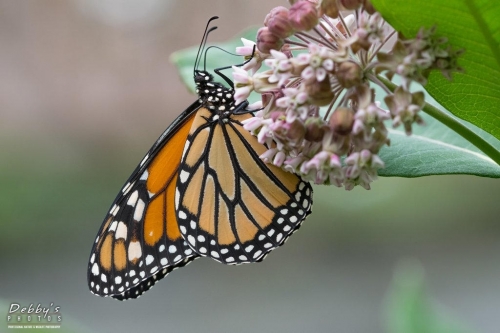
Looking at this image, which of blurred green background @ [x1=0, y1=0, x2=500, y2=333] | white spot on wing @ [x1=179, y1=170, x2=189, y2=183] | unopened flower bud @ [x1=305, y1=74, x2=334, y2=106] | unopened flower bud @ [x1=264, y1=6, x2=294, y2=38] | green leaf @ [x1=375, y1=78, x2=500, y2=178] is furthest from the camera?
blurred green background @ [x1=0, y1=0, x2=500, y2=333]

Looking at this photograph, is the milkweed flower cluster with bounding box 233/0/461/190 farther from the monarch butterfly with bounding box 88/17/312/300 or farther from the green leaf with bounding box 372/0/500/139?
the monarch butterfly with bounding box 88/17/312/300

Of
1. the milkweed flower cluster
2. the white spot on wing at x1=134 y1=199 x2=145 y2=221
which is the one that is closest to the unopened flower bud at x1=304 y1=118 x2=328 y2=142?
the milkweed flower cluster

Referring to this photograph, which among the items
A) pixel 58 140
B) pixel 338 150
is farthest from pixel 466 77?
pixel 58 140

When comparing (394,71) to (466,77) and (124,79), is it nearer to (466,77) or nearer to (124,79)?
(466,77)

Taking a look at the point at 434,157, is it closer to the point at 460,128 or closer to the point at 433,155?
the point at 433,155

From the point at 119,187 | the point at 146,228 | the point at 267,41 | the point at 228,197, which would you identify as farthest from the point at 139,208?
the point at 119,187
